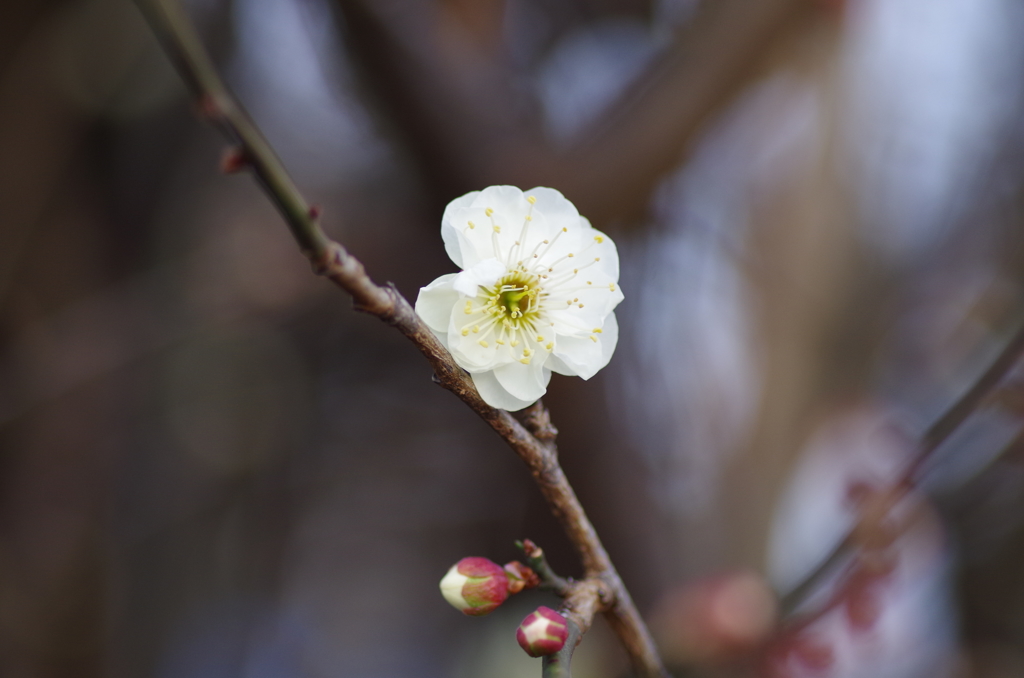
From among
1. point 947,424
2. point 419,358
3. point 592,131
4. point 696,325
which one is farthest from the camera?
point 419,358

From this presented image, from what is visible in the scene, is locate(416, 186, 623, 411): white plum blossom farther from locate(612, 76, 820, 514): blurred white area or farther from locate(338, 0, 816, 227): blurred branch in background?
locate(612, 76, 820, 514): blurred white area

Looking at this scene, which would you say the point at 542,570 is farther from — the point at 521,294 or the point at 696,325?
the point at 696,325

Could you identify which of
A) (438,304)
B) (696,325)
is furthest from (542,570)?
(696,325)

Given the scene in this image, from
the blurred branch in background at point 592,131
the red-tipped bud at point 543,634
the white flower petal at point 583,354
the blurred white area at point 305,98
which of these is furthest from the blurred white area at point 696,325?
the red-tipped bud at point 543,634

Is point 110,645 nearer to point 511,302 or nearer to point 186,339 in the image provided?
point 186,339

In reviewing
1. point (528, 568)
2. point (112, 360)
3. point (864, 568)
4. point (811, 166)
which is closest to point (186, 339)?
point (112, 360)

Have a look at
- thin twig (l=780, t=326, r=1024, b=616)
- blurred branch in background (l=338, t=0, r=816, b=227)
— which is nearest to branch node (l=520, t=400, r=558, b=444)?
thin twig (l=780, t=326, r=1024, b=616)
